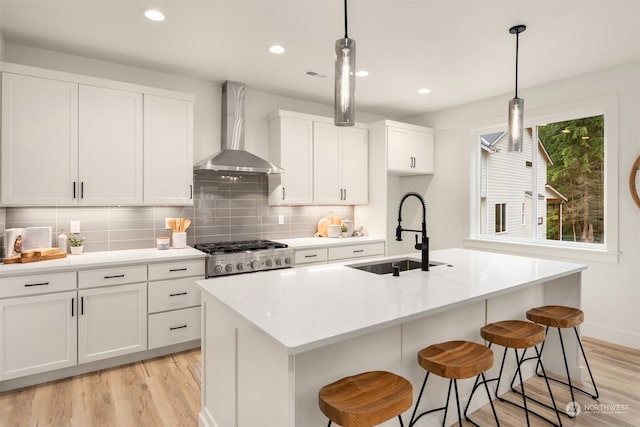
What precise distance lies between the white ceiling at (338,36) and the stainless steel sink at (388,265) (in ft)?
5.83

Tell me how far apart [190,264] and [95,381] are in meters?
1.12

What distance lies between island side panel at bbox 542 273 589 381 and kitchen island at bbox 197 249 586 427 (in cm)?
33

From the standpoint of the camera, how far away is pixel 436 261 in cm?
280

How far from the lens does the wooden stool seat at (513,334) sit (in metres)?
2.08

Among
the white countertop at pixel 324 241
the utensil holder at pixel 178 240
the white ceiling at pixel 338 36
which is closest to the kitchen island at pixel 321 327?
the white countertop at pixel 324 241

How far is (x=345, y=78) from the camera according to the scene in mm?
1708

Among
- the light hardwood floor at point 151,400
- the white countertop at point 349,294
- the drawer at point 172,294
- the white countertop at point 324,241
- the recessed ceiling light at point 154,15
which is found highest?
the recessed ceiling light at point 154,15

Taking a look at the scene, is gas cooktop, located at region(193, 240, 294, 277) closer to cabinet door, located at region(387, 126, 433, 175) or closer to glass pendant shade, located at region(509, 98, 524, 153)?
cabinet door, located at region(387, 126, 433, 175)

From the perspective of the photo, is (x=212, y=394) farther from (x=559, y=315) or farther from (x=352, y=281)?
(x=559, y=315)

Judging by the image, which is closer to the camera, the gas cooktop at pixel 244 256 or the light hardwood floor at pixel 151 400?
the light hardwood floor at pixel 151 400

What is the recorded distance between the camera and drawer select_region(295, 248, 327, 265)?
13.2 feet

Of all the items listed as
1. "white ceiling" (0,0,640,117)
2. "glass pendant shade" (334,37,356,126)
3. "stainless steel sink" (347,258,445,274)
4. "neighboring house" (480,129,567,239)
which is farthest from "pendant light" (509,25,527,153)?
"neighboring house" (480,129,567,239)

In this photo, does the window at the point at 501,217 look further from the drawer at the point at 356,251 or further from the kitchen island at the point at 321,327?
the kitchen island at the point at 321,327

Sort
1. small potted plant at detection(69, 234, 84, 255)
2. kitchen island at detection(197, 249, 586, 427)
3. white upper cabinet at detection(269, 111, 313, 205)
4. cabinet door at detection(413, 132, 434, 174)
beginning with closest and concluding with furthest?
kitchen island at detection(197, 249, 586, 427) → small potted plant at detection(69, 234, 84, 255) → white upper cabinet at detection(269, 111, 313, 205) → cabinet door at detection(413, 132, 434, 174)
